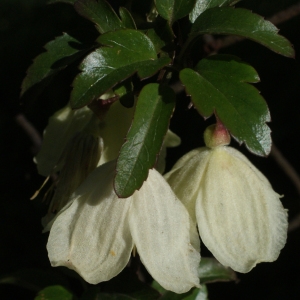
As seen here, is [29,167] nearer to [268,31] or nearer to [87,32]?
[87,32]

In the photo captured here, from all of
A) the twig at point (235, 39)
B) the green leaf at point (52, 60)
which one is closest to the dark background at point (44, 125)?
the twig at point (235, 39)

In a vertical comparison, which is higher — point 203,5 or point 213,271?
point 203,5

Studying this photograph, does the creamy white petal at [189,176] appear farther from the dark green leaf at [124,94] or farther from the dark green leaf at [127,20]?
the dark green leaf at [127,20]

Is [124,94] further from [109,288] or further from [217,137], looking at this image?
[109,288]

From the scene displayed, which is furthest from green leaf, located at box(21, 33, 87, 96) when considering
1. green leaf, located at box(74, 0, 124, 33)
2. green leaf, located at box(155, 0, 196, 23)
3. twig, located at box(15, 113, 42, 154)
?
twig, located at box(15, 113, 42, 154)

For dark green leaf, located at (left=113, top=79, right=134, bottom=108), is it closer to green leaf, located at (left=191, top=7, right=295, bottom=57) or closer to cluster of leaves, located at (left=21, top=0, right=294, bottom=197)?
cluster of leaves, located at (left=21, top=0, right=294, bottom=197)

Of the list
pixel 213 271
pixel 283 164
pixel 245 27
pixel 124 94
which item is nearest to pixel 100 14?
pixel 124 94

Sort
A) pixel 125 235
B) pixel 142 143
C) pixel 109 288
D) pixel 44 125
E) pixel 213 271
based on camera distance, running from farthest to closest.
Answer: pixel 44 125
pixel 213 271
pixel 109 288
pixel 125 235
pixel 142 143
